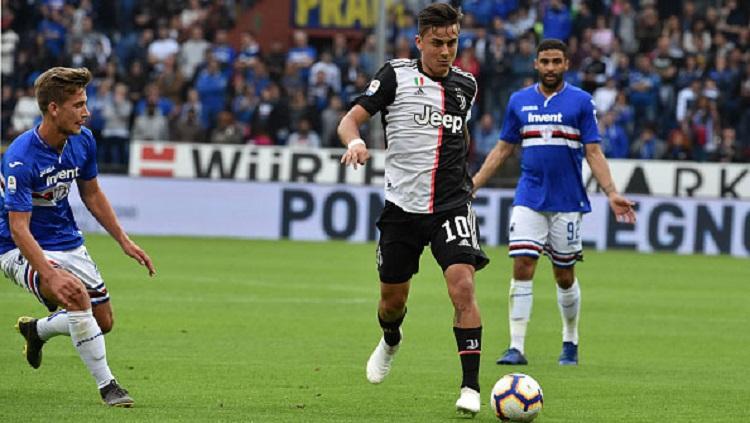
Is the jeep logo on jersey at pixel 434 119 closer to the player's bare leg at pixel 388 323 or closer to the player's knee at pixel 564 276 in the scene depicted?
the player's bare leg at pixel 388 323

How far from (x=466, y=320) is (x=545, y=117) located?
3547 mm

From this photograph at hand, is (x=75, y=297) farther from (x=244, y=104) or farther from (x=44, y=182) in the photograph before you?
(x=244, y=104)

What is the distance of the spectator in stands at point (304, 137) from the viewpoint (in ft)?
96.4

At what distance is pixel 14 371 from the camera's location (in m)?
10.8

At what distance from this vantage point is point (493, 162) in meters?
12.1

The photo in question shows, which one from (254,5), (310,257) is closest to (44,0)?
(254,5)

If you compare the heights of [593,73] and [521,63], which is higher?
[521,63]

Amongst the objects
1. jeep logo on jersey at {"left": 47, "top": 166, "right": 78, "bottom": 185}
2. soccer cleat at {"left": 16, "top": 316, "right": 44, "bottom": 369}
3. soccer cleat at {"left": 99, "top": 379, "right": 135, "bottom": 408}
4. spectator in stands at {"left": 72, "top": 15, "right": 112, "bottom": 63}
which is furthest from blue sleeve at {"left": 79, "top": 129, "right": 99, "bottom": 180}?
spectator in stands at {"left": 72, "top": 15, "right": 112, "bottom": 63}

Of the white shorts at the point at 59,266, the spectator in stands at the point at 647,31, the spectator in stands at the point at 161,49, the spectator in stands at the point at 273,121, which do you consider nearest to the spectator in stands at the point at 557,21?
the spectator in stands at the point at 647,31

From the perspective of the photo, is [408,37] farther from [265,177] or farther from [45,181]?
[45,181]

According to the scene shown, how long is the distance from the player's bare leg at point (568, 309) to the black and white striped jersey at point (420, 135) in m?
2.93

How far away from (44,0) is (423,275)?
1604 centimetres

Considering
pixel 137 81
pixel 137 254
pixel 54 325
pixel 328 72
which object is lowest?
pixel 54 325

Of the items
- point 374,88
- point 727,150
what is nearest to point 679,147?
point 727,150
